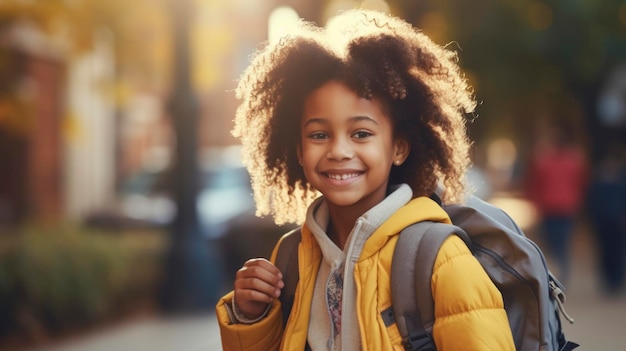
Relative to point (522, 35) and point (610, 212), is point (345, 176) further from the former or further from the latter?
point (522, 35)

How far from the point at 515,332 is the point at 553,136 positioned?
34.7 feet

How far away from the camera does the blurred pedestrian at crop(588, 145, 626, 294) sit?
13086mm

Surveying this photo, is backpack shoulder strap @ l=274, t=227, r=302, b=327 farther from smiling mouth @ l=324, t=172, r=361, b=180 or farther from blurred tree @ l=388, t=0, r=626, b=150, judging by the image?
blurred tree @ l=388, t=0, r=626, b=150

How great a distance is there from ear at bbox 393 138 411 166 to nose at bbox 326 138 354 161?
0.21 meters

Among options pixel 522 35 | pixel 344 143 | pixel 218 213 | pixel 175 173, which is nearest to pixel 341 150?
pixel 344 143

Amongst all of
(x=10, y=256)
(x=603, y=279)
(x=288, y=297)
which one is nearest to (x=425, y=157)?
(x=288, y=297)

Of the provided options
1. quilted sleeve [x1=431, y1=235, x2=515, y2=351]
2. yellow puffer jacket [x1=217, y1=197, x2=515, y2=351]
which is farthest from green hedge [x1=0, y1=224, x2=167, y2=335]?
quilted sleeve [x1=431, y1=235, x2=515, y2=351]

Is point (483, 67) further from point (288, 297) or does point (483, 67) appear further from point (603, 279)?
point (288, 297)

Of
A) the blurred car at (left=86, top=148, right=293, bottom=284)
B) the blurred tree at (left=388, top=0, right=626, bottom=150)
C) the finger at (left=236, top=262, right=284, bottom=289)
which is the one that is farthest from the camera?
the blurred tree at (left=388, top=0, right=626, bottom=150)

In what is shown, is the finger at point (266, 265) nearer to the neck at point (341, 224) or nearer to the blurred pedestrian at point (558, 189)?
the neck at point (341, 224)

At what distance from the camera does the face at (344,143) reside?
297cm

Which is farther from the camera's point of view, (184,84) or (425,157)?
(184,84)

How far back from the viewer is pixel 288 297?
126 inches

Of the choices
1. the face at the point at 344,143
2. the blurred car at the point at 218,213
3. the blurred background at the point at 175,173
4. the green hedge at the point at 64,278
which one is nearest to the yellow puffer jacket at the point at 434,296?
the face at the point at 344,143
